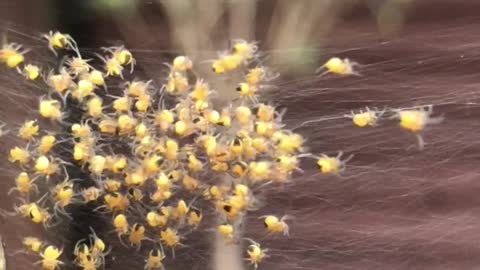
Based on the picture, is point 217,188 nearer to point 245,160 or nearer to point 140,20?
point 245,160

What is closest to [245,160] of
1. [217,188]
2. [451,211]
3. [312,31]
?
[217,188]

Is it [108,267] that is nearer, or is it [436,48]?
[436,48]

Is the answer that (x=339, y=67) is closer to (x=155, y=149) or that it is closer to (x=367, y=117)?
(x=367, y=117)

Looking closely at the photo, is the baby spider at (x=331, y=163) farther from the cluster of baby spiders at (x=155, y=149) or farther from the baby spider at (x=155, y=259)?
the baby spider at (x=155, y=259)

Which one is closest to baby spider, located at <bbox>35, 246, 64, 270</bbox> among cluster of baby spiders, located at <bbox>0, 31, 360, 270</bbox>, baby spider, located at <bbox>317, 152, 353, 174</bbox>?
cluster of baby spiders, located at <bbox>0, 31, 360, 270</bbox>

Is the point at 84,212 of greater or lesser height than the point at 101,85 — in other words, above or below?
below

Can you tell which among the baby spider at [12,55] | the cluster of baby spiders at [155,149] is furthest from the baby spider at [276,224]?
the baby spider at [12,55]

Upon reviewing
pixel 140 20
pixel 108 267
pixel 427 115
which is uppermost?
pixel 140 20

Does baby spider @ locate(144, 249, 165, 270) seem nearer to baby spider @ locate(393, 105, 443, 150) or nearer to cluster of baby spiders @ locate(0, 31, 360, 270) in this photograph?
cluster of baby spiders @ locate(0, 31, 360, 270)
